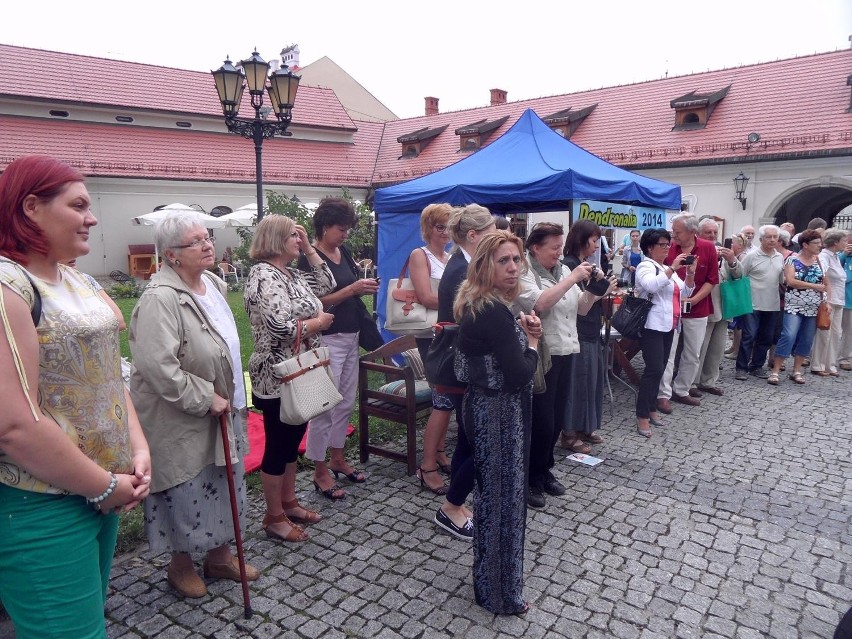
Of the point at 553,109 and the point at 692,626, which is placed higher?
the point at 553,109

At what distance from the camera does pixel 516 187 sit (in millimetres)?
6465

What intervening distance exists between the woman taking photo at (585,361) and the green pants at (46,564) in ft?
11.7

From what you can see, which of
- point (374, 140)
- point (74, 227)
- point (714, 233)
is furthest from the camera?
point (374, 140)

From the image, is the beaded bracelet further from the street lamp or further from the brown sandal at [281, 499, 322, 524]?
the street lamp

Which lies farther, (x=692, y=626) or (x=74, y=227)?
(x=692, y=626)

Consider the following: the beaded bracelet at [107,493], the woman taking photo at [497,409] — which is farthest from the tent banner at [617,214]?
the beaded bracelet at [107,493]

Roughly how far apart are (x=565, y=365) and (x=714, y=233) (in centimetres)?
324

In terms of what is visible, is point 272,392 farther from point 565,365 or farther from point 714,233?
point 714,233

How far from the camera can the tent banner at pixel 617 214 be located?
20.8ft

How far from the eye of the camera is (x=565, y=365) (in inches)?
164

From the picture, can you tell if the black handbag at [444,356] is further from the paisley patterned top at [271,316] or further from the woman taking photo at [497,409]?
the paisley patterned top at [271,316]

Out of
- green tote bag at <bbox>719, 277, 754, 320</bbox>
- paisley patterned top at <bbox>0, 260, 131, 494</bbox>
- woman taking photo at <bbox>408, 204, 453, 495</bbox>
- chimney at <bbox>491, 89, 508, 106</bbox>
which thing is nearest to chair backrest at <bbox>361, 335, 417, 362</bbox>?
woman taking photo at <bbox>408, 204, 453, 495</bbox>

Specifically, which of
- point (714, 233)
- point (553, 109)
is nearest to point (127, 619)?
point (714, 233)

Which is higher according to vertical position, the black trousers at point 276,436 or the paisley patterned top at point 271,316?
the paisley patterned top at point 271,316
